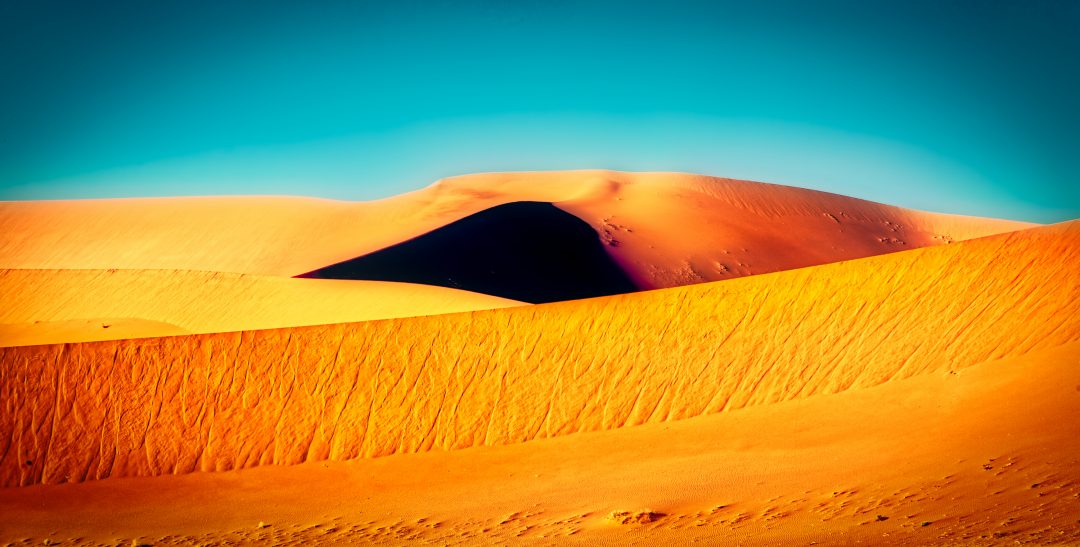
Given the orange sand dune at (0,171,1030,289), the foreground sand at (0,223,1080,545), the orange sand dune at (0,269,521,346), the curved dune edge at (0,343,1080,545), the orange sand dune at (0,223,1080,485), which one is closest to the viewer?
the curved dune edge at (0,343,1080,545)

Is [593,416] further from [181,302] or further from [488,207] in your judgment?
[488,207]

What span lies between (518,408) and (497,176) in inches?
A: 2528

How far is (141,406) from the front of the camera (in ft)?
42.9

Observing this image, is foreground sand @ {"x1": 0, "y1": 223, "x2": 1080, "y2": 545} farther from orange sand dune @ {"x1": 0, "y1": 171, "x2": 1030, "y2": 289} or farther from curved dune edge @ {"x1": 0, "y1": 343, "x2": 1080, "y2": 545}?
orange sand dune @ {"x1": 0, "y1": 171, "x2": 1030, "y2": 289}

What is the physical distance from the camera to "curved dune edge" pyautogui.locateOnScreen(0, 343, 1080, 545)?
25.2 ft

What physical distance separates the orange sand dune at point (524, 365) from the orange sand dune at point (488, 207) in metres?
29.8

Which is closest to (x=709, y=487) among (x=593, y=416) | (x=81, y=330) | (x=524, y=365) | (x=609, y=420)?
(x=609, y=420)

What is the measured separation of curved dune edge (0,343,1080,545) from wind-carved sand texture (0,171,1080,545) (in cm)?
4

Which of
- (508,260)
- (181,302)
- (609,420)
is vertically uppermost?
(508,260)

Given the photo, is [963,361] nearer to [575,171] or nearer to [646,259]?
[646,259]

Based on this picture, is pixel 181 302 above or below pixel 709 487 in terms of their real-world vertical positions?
above

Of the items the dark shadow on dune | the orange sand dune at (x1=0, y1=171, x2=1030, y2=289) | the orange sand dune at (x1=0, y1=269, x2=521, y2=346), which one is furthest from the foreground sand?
the orange sand dune at (x1=0, y1=171, x2=1030, y2=289)

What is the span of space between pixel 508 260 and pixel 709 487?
33.7 m

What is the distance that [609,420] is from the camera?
41.2 ft
